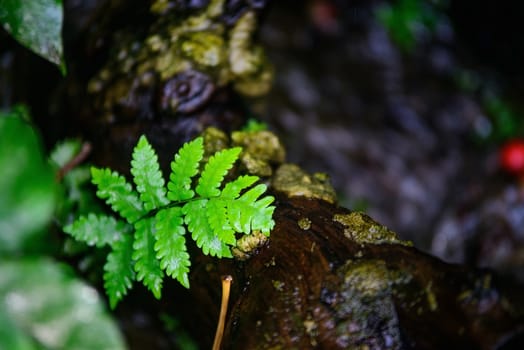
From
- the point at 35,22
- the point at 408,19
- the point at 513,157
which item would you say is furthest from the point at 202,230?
the point at 408,19

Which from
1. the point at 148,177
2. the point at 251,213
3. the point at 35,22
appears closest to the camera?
the point at 251,213

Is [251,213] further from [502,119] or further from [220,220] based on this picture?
[502,119]

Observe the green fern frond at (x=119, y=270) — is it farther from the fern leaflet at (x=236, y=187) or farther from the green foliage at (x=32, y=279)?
the fern leaflet at (x=236, y=187)

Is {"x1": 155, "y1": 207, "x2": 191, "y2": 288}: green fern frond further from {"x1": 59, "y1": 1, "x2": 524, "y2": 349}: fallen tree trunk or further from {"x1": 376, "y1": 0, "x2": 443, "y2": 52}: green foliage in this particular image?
{"x1": 376, "y1": 0, "x2": 443, "y2": 52}: green foliage

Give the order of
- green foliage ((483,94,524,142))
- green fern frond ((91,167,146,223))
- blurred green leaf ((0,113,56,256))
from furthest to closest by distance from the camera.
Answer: green foliage ((483,94,524,142)) < green fern frond ((91,167,146,223)) < blurred green leaf ((0,113,56,256))

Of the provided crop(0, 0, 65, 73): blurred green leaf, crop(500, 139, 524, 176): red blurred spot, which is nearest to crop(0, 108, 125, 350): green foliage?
crop(0, 0, 65, 73): blurred green leaf

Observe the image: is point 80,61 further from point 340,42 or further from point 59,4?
point 340,42
